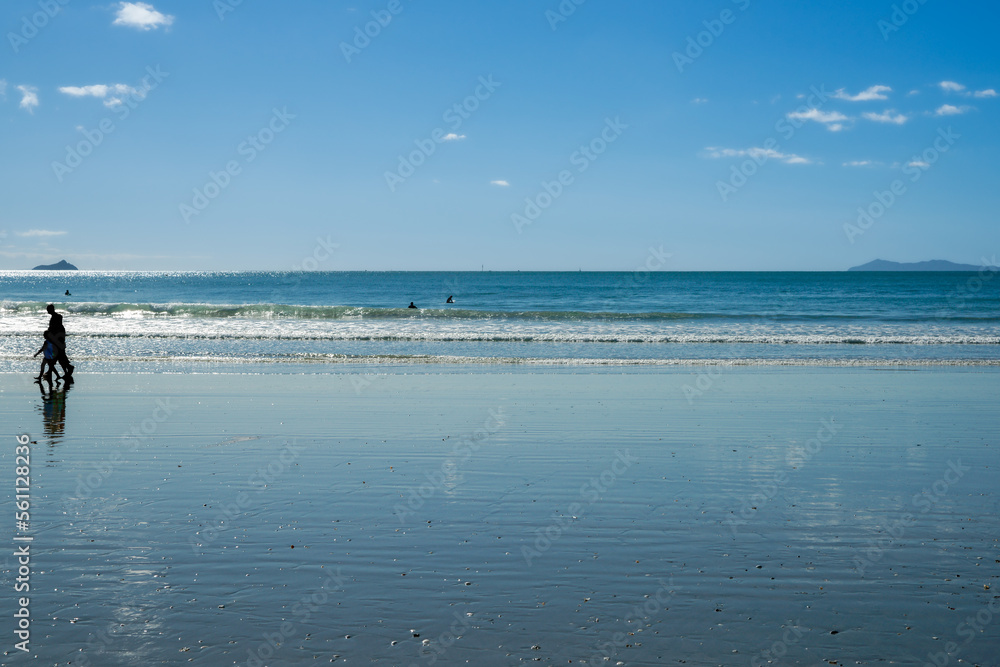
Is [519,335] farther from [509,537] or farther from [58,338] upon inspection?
[509,537]

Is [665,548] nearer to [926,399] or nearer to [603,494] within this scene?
[603,494]

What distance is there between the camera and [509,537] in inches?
279

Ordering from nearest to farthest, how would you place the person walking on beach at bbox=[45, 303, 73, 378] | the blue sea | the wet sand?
the wet sand, the person walking on beach at bbox=[45, 303, 73, 378], the blue sea

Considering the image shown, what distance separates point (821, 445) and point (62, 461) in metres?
11.1

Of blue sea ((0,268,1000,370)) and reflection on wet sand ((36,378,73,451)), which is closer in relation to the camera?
reflection on wet sand ((36,378,73,451))

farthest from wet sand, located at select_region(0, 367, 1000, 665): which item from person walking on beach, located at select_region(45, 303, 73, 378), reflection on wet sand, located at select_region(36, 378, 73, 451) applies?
person walking on beach, located at select_region(45, 303, 73, 378)

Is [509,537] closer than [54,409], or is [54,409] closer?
[509,537]

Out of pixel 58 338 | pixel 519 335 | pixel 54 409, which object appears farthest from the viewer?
pixel 519 335

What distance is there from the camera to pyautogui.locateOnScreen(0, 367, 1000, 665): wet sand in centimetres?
509

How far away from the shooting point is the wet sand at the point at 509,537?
200 inches

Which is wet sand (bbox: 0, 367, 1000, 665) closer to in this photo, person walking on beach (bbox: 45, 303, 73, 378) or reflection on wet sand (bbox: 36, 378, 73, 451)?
reflection on wet sand (bbox: 36, 378, 73, 451)

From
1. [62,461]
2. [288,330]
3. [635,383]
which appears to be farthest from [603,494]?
[288,330]

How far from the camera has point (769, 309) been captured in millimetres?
67062

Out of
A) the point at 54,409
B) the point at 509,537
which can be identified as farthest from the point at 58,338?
the point at 509,537
